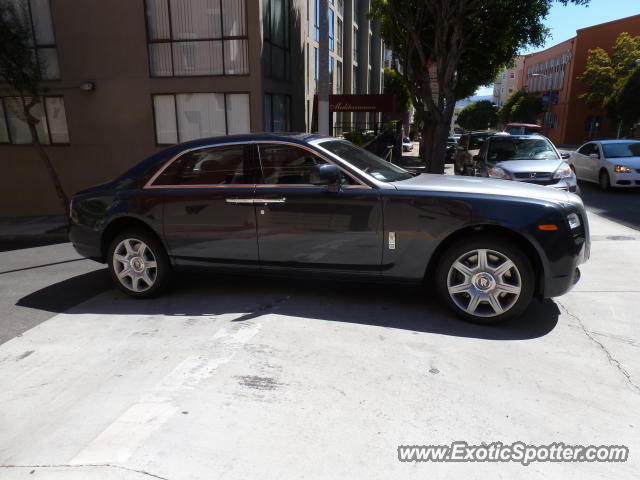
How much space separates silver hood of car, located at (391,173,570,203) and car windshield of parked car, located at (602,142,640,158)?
1142cm

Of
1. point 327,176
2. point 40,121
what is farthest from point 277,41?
point 327,176

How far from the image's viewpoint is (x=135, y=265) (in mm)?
5242

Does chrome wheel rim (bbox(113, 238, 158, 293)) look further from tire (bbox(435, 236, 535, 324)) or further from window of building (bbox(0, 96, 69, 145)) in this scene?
window of building (bbox(0, 96, 69, 145))

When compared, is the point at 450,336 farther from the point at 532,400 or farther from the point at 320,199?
the point at 320,199

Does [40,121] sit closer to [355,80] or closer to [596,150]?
[596,150]

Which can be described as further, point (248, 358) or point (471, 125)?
point (471, 125)

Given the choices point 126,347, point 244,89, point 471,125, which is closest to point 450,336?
point 126,347

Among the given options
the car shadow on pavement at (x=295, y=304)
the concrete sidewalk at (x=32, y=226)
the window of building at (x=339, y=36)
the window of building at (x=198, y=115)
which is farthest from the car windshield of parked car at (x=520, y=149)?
the window of building at (x=339, y=36)

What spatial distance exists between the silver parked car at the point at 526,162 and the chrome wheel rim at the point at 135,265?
23.5 ft

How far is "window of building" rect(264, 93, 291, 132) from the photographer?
14366 mm

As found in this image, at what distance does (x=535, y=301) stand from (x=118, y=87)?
13136 millimetres

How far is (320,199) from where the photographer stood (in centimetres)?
454

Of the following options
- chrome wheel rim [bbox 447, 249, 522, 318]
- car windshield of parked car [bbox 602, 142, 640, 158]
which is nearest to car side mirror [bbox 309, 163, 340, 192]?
chrome wheel rim [bbox 447, 249, 522, 318]

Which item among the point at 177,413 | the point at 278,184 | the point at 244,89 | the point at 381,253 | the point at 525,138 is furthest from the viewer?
the point at 244,89
